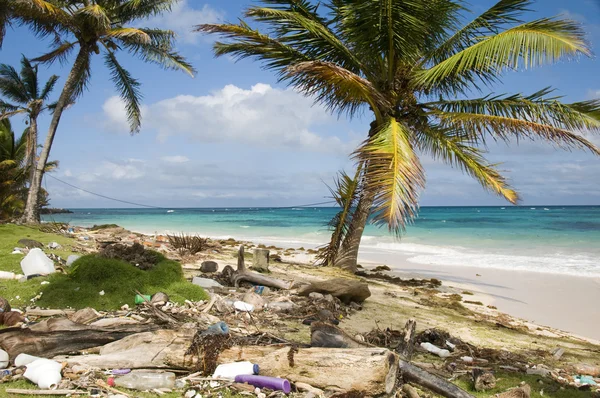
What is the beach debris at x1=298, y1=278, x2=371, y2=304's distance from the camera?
6.63m

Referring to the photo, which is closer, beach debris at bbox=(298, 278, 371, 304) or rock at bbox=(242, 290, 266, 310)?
rock at bbox=(242, 290, 266, 310)

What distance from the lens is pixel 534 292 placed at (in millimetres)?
10273

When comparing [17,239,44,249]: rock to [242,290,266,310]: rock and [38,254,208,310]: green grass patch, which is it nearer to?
[38,254,208,310]: green grass patch

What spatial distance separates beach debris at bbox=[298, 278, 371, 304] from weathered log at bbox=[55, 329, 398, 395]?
2.95m

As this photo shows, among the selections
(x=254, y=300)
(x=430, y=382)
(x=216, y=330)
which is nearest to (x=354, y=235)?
(x=254, y=300)

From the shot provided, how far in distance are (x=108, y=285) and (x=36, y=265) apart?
4.95 ft

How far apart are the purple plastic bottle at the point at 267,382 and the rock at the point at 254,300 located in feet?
7.98

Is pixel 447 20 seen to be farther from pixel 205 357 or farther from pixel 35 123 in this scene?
pixel 35 123

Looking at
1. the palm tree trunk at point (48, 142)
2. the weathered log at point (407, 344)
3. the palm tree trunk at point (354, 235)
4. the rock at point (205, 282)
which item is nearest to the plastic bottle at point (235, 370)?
the weathered log at point (407, 344)

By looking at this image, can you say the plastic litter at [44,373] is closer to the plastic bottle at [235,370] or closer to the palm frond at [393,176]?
the plastic bottle at [235,370]

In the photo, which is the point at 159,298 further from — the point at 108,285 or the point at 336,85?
the point at 336,85

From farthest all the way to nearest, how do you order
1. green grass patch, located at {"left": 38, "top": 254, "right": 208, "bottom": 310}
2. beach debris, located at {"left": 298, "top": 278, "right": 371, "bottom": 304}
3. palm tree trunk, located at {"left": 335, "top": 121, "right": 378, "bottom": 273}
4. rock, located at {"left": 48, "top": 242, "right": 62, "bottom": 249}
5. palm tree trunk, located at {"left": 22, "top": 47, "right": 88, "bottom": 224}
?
palm tree trunk, located at {"left": 22, "top": 47, "right": 88, "bottom": 224}, palm tree trunk, located at {"left": 335, "top": 121, "right": 378, "bottom": 273}, rock, located at {"left": 48, "top": 242, "right": 62, "bottom": 249}, beach debris, located at {"left": 298, "top": 278, "right": 371, "bottom": 304}, green grass patch, located at {"left": 38, "top": 254, "right": 208, "bottom": 310}

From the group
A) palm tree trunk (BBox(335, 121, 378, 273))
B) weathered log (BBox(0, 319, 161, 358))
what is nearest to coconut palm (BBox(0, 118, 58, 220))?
palm tree trunk (BBox(335, 121, 378, 273))

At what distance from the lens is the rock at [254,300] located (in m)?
5.91
